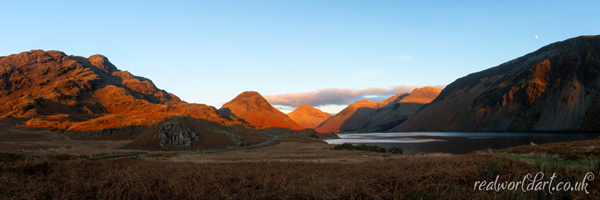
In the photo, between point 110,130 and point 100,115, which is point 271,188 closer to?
point 110,130

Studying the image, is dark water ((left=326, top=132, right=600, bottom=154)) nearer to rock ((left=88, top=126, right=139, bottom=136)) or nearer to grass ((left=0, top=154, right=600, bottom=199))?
grass ((left=0, top=154, right=600, bottom=199))

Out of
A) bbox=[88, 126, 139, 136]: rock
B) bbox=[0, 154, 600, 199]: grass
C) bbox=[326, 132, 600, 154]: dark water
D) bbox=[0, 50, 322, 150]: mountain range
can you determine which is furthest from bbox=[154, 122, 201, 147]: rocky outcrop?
bbox=[0, 154, 600, 199]: grass

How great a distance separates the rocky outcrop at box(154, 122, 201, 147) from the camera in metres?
58.7

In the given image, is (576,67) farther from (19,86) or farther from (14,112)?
(19,86)

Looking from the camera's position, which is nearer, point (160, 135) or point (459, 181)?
point (459, 181)

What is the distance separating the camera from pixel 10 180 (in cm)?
732

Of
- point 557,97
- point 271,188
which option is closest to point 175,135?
point 271,188

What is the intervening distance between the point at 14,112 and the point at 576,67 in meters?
298

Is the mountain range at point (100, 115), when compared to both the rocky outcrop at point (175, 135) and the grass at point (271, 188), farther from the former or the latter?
the grass at point (271, 188)

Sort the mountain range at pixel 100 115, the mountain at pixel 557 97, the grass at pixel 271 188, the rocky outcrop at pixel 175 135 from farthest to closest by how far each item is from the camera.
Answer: the mountain at pixel 557 97
the mountain range at pixel 100 115
the rocky outcrop at pixel 175 135
the grass at pixel 271 188

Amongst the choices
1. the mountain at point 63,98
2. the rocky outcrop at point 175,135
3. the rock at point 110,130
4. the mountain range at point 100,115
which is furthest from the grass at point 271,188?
the mountain at point 63,98

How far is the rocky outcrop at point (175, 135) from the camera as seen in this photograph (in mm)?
58719

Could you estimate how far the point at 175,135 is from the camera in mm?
59688

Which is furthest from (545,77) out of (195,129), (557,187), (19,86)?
(19,86)
